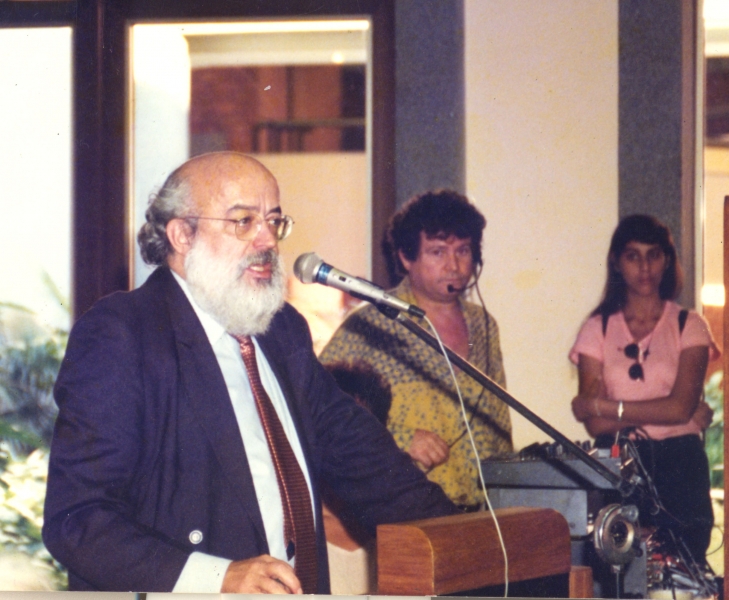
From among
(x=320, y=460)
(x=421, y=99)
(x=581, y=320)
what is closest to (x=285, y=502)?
(x=320, y=460)

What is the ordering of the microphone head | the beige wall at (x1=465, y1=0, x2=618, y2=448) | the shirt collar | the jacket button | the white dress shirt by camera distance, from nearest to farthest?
the microphone head, the white dress shirt, the jacket button, the shirt collar, the beige wall at (x1=465, y1=0, x2=618, y2=448)

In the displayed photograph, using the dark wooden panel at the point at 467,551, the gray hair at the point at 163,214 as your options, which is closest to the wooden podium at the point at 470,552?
the dark wooden panel at the point at 467,551

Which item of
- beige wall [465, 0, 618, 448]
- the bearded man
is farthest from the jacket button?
beige wall [465, 0, 618, 448]

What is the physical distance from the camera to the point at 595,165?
2775 millimetres

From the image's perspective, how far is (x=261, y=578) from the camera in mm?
2018

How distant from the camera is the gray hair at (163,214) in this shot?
105 inches

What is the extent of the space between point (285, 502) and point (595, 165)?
1.35 metres

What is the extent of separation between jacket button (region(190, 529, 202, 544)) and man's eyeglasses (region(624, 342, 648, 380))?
1.34 meters

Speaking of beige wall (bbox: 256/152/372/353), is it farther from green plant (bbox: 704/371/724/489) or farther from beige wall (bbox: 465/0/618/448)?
green plant (bbox: 704/371/724/489)

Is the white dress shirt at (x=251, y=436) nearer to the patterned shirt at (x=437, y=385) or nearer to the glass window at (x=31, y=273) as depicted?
the patterned shirt at (x=437, y=385)

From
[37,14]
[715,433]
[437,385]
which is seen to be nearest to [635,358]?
[715,433]

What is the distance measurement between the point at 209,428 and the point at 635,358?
128cm

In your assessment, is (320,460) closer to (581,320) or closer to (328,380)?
(328,380)

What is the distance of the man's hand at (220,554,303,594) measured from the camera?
1994mm
